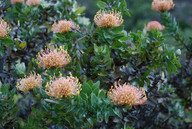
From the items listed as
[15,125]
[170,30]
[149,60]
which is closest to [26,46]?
[15,125]

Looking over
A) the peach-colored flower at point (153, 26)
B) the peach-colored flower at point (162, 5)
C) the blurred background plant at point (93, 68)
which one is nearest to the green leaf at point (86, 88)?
the blurred background plant at point (93, 68)

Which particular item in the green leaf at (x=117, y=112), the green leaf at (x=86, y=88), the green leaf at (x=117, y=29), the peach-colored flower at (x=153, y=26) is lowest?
the green leaf at (x=117, y=112)

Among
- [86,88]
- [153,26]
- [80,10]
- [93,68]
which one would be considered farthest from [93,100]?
[153,26]

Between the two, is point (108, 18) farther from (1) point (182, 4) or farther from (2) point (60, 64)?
(1) point (182, 4)

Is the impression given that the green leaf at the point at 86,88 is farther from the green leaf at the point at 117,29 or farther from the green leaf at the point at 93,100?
the green leaf at the point at 117,29

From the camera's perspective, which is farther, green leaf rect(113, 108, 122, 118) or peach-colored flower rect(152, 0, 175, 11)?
peach-colored flower rect(152, 0, 175, 11)

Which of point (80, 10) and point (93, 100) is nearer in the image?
point (93, 100)

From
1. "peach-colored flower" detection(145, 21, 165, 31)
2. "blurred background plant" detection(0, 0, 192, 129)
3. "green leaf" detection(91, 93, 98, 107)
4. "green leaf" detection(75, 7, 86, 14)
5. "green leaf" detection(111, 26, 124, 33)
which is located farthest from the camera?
"peach-colored flower" detection(145, 21, 165, 31)

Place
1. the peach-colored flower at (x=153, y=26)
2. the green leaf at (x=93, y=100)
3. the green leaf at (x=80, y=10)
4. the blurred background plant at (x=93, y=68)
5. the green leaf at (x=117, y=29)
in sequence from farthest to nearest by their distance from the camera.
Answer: the peach-colored flower at (x=153, y=26), the green leaf at (x=80, y=10), the green leaf at (x=117, y=29), the blurred background plant at (x=93, y=68), the green leaf at (x=93, y=100)

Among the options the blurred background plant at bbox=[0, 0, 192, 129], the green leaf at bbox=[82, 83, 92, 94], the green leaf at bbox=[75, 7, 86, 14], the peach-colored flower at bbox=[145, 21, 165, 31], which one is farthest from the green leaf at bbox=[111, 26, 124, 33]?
the peach-colored flower at bbox=[145, 21, 165, 31]

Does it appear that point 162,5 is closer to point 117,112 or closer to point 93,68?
point 93,68

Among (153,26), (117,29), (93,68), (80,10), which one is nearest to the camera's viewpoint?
(117,29)

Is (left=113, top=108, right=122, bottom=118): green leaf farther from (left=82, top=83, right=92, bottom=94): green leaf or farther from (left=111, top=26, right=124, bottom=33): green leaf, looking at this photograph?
(left=111, top=26, right=124, bottom=33): green leaf
